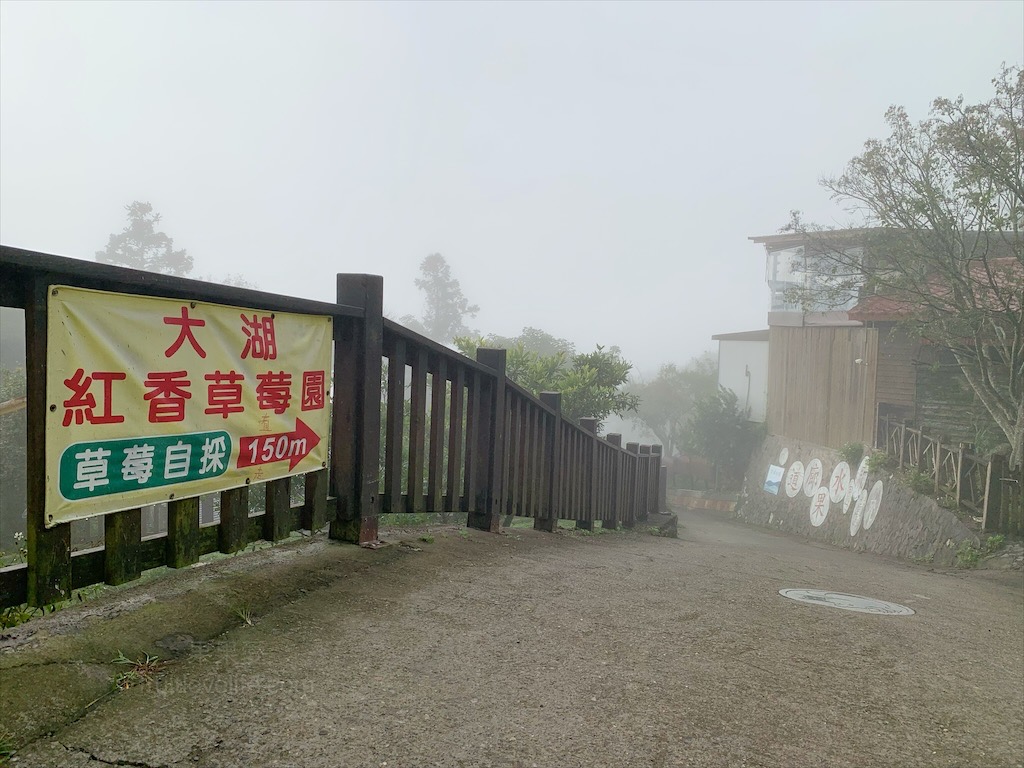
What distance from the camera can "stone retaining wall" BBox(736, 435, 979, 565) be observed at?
15.0m

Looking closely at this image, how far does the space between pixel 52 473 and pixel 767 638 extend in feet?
11.2

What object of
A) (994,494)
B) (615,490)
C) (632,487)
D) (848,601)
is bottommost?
(632,487)

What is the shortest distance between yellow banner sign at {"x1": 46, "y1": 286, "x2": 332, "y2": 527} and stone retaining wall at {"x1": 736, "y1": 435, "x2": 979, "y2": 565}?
13060mm

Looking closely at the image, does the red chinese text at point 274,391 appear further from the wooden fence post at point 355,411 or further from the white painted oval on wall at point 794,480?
the white painted oval on wall at point 794,480

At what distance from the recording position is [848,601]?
6016mm

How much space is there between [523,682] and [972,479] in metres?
14.3

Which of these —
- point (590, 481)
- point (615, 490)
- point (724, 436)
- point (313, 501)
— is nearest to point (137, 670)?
point (313, 501)

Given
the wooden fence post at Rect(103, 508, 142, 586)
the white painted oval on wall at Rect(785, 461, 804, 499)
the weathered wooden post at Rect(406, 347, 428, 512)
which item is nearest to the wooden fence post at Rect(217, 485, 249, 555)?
the wooden fence post at Rect(103, 508, 142, 586)

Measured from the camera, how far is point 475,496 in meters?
6.34

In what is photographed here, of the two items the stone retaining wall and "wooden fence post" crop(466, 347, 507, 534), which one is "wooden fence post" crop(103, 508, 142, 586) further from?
the stone retaining wall

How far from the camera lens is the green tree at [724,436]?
38406 millimetres

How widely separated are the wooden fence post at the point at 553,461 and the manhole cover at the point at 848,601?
305 cm

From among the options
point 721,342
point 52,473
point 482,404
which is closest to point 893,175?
point 482,404

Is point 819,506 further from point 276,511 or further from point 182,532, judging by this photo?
point 182,532
